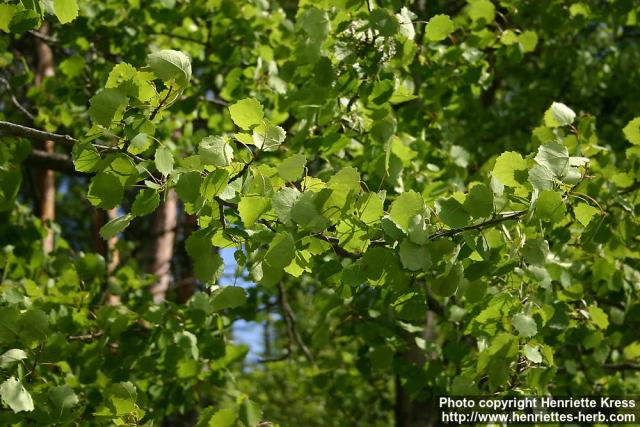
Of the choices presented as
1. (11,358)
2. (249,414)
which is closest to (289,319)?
(249,414)

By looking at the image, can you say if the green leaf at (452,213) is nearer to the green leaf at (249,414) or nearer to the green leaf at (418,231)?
the green leaf at (418,231)

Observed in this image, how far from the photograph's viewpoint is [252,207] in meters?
1.50

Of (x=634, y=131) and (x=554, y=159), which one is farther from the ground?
(x=634, y=131)

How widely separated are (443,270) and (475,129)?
10.4 ft

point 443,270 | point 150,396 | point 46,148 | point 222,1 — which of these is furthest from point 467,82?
point 46,148

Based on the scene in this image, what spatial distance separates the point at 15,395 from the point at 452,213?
1.10 metres

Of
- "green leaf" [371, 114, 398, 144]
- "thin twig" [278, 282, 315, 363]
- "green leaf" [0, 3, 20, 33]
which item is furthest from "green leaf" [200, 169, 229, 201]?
"thin twig" [278, 282, 315, 363]

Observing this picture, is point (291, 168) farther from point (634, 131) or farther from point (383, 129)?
point (634, 131)

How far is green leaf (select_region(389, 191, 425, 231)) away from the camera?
59.6 inches

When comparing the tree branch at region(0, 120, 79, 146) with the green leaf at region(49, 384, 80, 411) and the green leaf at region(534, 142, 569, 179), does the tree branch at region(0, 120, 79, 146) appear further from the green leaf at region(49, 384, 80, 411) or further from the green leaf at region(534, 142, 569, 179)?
the green leaf at region(534, 142, 569, 179)

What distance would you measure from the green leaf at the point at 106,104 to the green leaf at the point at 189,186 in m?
0.19

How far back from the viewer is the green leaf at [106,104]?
1459 millimetres

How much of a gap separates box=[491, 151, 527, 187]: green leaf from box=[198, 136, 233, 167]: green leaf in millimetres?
649

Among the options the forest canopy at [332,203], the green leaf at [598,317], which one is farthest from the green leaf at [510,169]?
the green leaf at [598,317]
